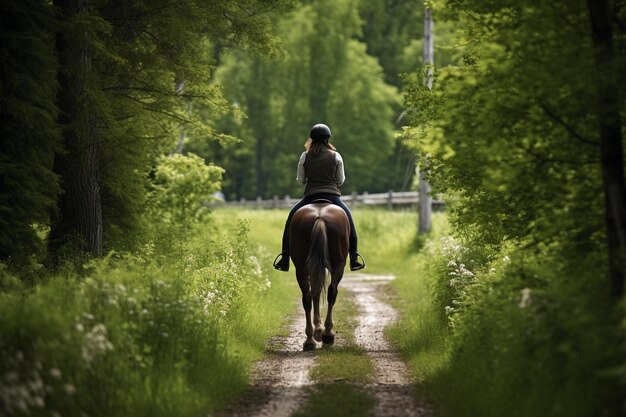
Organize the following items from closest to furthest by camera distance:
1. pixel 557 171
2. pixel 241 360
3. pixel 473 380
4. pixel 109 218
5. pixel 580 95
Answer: pixel 580 95 → pixel 557 171 → pixel 473 380 → pixel 241 360 → pixel 109 218

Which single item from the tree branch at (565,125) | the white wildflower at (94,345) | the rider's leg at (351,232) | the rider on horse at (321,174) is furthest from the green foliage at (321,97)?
the tree branch at (565,125)

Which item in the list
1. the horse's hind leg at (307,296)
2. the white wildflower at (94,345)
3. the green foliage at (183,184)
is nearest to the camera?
the white wildflower at (94,345)

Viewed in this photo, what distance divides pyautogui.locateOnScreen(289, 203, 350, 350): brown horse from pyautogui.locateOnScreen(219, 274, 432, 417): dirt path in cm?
58

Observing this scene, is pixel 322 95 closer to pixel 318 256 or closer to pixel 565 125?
pixel 318 256

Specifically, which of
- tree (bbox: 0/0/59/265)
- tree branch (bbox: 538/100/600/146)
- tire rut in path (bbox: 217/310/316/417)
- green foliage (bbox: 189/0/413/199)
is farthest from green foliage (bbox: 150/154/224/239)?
green foliage (bbox: 189/0/413/199)

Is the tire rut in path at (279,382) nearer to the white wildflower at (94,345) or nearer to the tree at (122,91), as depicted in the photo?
the white wildflower at (94,345)

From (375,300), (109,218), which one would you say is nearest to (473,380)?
(109,218)

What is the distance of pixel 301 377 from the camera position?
33.8ft

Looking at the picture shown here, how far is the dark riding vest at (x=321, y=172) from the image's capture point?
13.0 metres

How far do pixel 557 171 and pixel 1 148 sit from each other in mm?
7479

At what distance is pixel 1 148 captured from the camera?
11695mm

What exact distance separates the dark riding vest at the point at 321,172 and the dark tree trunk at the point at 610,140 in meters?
5.80

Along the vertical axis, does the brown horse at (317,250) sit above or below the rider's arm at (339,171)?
below

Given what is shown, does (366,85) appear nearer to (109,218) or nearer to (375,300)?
(375,300)
